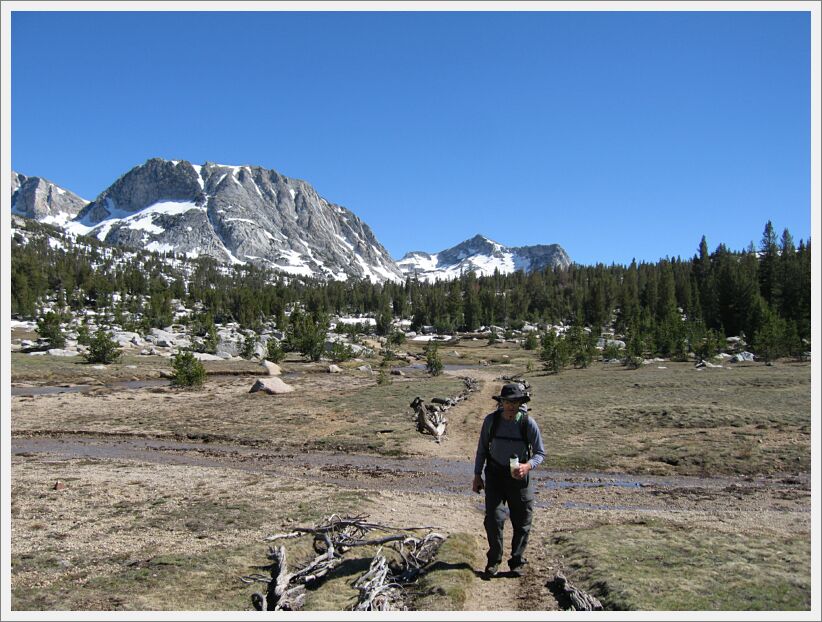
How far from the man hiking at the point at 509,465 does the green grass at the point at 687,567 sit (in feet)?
4.55

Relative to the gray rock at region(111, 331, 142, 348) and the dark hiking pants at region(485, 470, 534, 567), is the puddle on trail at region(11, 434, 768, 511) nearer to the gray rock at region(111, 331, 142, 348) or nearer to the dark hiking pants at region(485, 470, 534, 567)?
the dark hiking pants at region(485, 470, 534, 567)

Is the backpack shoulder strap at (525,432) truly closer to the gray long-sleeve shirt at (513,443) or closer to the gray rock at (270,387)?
the gray long-sleeve shirt at (513,443)

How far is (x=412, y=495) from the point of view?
15.8 metres

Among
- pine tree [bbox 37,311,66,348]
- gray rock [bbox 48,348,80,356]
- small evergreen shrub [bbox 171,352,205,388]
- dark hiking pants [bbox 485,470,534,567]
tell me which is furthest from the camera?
pine tree [bbox 37,311,66,348]

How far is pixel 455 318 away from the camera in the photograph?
156375mm

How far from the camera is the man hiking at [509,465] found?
29.2 ft

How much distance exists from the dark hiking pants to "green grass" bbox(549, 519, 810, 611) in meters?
1.11

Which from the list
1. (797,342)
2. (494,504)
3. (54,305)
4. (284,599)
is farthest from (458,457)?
(54,305)

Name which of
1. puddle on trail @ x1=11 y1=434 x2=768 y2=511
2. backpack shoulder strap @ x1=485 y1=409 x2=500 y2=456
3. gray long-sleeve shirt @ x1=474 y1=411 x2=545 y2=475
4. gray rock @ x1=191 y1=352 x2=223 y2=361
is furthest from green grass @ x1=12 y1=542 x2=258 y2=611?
gray rock @ x1=191 y1=352 x2=223 y2=361

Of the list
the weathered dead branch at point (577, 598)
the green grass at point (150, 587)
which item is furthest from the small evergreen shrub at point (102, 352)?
the weathered dead branch at point (577, 598)

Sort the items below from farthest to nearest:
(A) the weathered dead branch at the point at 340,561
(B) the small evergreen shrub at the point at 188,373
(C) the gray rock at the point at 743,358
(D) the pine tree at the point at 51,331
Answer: (D) the pine tree at the point at 51,331
(C) the gray rock at the point at 743,358
(B) the small evergreen shrub at the point at 188,373
(A) the weathered dead branch at the point at 340,561

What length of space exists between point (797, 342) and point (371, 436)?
210 ft

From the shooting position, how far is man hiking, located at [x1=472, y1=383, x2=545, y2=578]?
351 inches

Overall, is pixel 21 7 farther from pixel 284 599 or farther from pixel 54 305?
pixel 54 305
